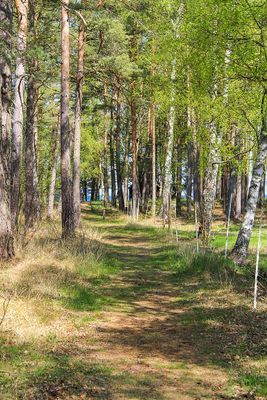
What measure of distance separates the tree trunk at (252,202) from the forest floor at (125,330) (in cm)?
85

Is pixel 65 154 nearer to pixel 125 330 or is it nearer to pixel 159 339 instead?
pixel 125 330

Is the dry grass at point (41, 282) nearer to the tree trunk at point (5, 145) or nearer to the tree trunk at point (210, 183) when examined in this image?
the tree trunk at point (5, 145)

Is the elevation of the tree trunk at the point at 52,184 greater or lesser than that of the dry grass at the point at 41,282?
greater

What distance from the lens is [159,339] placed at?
6.55 meters

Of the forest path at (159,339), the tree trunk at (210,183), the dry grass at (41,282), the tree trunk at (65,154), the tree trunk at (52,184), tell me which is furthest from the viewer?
the tree trunk at (52,184)

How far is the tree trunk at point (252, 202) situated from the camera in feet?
37.1

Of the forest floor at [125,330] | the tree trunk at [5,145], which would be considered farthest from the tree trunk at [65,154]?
the tree trunk at [5,145]

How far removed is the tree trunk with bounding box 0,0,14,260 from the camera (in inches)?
344

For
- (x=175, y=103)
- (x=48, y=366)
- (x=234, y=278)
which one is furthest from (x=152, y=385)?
(x=175, y=103)

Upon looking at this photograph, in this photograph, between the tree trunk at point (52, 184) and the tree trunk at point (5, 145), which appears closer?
the tree trunk at point (5, 145)

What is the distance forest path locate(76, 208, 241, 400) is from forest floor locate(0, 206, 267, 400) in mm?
13

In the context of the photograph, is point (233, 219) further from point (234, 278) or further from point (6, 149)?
point (6, 149)

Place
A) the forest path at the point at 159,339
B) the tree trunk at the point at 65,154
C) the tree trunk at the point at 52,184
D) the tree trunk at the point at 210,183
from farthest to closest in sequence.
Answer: the tree trunk at the point at 52,184, the tree trunk at the point at 210,183, the tree trunk at the point at 65,154, the forest path at the point at 159,339

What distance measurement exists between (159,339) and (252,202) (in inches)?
233
